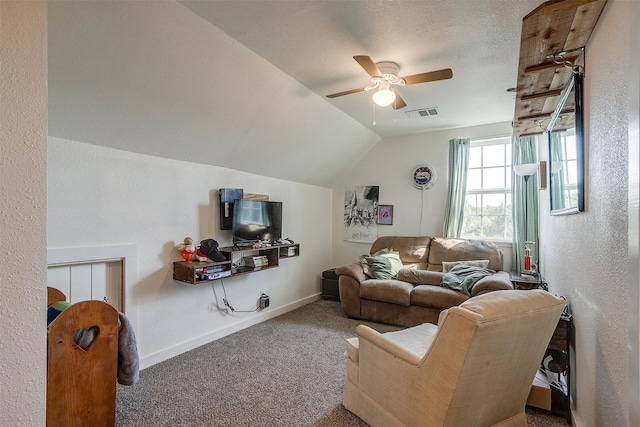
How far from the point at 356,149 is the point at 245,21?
308cm

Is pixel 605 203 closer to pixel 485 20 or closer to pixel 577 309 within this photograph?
pixel 577 309

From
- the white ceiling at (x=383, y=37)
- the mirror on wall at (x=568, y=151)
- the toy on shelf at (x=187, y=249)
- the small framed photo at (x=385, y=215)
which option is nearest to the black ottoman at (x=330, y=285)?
the small framed photo at (x=385, y=215)

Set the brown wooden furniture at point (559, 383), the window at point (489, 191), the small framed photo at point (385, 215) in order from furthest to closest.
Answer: the small framed photo at point (385, 215), the window at point (489, 191), the brown wooden furniture at point (559, 383)

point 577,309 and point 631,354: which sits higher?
point 631,354

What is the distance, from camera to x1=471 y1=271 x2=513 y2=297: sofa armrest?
3.23 m

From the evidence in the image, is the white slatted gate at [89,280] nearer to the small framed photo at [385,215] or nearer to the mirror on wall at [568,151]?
the mirror on wall at [568,151]

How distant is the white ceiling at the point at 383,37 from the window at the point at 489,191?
1.36 m

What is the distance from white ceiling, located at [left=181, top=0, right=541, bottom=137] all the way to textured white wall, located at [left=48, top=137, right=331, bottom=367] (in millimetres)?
1347

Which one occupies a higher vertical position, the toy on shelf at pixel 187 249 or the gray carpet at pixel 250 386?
the toy on shelf at pixel 187 249

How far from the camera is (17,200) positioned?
34.9 inches

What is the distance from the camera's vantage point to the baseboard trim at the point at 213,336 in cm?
284

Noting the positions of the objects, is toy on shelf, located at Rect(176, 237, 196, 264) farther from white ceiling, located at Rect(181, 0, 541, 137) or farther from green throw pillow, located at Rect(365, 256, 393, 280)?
green throw pillow, located at Rect(365, 256, 393, 280)

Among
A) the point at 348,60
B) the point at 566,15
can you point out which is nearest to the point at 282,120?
the point at 348,60

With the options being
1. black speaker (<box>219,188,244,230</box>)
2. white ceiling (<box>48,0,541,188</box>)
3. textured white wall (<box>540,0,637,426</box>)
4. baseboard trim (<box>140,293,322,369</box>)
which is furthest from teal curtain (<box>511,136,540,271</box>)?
black speaker (<box>219,188,244,230</box>)
